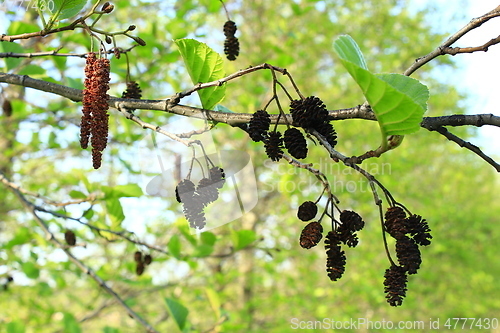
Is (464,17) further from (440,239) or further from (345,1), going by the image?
(440,239)

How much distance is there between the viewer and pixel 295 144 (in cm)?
87

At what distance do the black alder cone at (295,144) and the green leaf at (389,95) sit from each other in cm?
17

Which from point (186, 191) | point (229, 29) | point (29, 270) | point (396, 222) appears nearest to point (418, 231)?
point (396, 222)

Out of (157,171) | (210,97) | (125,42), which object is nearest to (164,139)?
(157,171)

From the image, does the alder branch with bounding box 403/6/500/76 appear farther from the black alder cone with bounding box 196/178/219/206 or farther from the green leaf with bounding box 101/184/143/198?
the green leaf with bounding box 101/184/143/198

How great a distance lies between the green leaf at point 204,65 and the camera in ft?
3.16

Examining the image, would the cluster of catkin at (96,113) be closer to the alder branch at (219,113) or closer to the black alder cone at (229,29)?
the alder branch at (219,113)

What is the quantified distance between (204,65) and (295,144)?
30cm

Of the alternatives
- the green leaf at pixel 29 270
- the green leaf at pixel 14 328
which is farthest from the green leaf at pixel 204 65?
the green leaf at pixel 29 270

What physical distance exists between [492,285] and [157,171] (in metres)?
9.70

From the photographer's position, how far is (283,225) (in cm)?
639

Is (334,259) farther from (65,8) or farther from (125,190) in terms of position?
(125,190)

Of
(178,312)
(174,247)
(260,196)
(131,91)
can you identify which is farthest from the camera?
(260,196)

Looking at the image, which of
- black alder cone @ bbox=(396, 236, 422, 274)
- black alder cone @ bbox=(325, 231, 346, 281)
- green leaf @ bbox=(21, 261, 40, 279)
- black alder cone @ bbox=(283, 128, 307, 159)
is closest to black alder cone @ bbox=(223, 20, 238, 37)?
black alder cone @ bbox=(283, 128, 307, 159)
